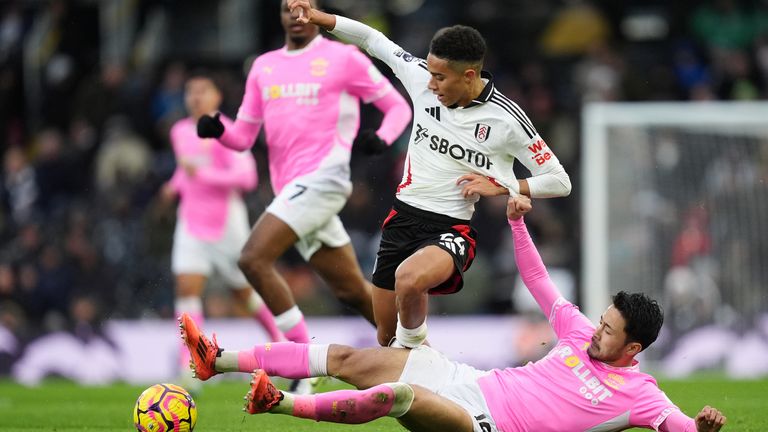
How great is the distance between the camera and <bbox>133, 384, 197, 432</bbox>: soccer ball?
6996 mm

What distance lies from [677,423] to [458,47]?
95.1 inches

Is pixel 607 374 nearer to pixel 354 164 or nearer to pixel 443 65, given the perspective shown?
pixel 443 65

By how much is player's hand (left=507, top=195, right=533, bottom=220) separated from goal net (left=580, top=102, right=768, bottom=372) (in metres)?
7.39

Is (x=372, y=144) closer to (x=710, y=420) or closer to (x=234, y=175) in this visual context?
(x=710, y=420)

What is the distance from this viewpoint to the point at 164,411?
23.0 ft

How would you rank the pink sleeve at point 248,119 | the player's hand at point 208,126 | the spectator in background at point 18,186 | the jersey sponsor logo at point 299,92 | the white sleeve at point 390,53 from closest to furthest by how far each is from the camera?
the white sleeve at point 390,53 → the player's hand at point 208,126 → the jersey sponsor logo at point 299,92 → the pink sleeve at point 248,119 → the spectator in background at point 18,186

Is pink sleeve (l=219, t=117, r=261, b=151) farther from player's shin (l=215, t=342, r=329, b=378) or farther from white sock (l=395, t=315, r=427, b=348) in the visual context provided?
player's shin (l=215, t=342, r=329, b=378)

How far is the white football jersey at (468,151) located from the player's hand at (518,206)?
214 millimetres

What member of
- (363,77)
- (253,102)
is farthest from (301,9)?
(253,102)

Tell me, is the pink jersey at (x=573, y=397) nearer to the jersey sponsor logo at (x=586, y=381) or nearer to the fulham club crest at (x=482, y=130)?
the jersey sponsor logo at (x=586, y=381)

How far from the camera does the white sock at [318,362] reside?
7.05m

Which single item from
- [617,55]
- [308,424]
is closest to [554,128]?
[617,55]

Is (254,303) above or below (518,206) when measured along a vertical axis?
below

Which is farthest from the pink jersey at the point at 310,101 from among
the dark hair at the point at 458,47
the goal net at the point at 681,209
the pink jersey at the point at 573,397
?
the goal net at the point at 681,209
